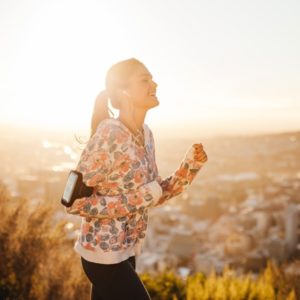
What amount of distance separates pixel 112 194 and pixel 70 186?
17 centimetres

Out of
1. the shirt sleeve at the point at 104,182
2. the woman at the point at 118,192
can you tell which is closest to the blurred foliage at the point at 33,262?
the woman at the point at 118,192

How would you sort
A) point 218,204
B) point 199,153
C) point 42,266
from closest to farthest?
point 199,153 → point 42,266 → point 218,204

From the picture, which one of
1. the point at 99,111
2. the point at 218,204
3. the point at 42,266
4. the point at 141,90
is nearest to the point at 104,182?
the point at 99,111

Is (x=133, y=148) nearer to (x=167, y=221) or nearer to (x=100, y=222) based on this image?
(x=100, y=222)

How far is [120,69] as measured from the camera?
1903mm

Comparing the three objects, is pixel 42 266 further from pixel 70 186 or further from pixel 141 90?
pixel 141 90

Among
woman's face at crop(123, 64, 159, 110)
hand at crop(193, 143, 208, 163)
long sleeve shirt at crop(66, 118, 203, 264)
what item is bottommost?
long sleeve shirt at crop(66, 118, 203, 264)

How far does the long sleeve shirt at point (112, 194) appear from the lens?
1.68 meters

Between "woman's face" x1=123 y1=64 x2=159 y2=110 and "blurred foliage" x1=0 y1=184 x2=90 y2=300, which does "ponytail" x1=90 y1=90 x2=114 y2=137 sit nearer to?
"woman's face" x1=123 y1=64 x2=159 y2=110

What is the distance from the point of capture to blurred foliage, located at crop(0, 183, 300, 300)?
11.6 feet

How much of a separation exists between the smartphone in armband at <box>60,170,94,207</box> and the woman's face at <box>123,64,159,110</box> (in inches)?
16.0

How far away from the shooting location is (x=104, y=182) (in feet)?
5.67

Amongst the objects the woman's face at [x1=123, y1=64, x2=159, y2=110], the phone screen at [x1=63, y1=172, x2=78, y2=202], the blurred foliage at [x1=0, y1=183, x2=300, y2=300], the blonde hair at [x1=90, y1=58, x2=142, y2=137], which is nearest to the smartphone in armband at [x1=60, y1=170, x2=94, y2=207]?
the phone screen at [x1=63, y1=172, x2=78, y2=202]

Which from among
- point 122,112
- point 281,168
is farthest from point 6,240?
point 281,168
